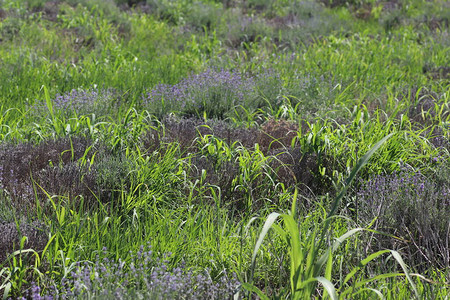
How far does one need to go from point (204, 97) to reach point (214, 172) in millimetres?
1463

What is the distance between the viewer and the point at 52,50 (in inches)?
269

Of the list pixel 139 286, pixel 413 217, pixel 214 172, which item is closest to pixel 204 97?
pixel 214 172

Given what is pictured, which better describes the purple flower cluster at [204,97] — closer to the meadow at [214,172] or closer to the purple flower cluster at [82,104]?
the meadow at [214,172]

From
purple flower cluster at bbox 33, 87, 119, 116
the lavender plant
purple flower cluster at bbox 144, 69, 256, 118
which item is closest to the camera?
the lavender plant

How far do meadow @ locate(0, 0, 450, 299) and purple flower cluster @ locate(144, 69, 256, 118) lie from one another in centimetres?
2

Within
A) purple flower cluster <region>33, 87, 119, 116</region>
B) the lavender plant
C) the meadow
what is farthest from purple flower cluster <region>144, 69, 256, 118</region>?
the lavender plant

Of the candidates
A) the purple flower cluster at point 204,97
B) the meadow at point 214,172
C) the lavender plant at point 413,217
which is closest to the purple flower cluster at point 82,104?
the meadow at point 214,172

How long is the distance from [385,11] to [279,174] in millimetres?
8161

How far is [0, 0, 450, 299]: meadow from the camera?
2250 mm

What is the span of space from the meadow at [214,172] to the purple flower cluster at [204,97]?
0.02 m

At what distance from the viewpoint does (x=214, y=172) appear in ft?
11.5

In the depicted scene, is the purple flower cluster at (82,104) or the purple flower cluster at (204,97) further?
the purple flower cluster at (204,97)

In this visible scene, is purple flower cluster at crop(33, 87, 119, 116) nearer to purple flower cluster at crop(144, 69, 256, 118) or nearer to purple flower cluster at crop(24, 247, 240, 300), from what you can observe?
purple flower cluster at crop(144, 69, 256, 118)

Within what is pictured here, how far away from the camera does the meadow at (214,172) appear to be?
225 cm
